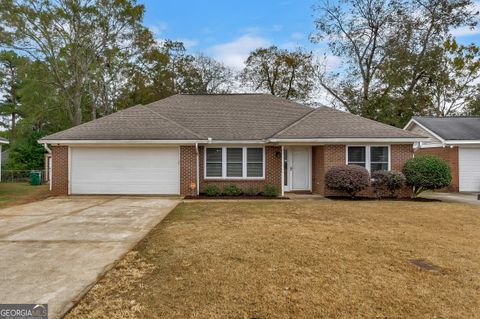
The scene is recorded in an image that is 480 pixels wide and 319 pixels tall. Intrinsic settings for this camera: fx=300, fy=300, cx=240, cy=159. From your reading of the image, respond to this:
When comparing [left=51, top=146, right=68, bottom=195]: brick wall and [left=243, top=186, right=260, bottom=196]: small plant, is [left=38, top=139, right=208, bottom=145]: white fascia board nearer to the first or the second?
[left=51, top=146, right=68, bottom=195]: brick wall

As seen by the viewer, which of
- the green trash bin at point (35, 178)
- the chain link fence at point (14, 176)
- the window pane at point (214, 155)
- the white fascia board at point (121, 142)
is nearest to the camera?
the white fascia board at point (121, 142)

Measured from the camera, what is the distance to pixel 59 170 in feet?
43.4

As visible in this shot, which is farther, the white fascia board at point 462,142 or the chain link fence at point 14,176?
the chain link fence at point 14,176

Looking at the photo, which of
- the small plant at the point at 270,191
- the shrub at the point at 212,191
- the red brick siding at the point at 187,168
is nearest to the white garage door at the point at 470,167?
the small plant at the point at 270,191

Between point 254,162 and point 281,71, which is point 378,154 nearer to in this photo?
point 254,162

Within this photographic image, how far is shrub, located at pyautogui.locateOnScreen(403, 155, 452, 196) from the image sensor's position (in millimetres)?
12180

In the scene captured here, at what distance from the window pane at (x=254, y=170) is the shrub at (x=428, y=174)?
621 centimetres

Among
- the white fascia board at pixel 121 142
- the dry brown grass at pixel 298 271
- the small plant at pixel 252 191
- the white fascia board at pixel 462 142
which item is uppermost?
the white fascia board at pixel 462 142

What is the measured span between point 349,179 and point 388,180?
5.71 ft

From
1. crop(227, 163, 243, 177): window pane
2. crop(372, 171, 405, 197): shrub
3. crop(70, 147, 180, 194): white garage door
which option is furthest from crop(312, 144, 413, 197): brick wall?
crop(70, 147, 180, 194): white garage door

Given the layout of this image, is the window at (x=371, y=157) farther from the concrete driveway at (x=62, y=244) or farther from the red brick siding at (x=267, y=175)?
the concrete driveway at (x=62, y=244)

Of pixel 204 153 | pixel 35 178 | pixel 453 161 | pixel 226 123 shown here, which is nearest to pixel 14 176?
pixel 35 178

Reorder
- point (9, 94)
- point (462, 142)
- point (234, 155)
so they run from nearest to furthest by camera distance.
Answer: point (234, 155)
point (462, 142)
point (9, 94)

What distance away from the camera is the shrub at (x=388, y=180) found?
12.2m
